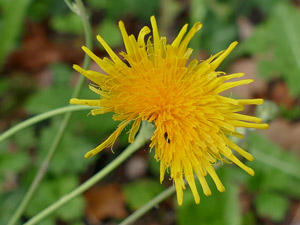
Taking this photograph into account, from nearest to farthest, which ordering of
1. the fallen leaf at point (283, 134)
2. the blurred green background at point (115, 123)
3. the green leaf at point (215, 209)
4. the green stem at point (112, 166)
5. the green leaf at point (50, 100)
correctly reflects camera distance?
the green stem at point (112, 166), the green leaf at point (215, 209), the blurred green background at point (115, 123), the green leaf at point (50, 100), the fallen leaf at point (283, 134)

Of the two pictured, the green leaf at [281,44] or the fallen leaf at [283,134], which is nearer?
the green leaf at [281,44]

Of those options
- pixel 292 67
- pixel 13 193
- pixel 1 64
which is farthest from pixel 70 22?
pixel 292 67

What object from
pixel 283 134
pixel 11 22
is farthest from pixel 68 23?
pixel 283 134

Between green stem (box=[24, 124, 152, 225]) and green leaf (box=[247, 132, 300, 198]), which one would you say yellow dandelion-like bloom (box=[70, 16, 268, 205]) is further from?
green leaf (box=[247, 132, 300, 198])

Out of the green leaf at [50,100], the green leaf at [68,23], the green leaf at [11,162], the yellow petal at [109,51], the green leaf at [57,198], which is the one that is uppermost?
the green leaf at [68,23]

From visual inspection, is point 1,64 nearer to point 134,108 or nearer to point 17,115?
point 17,115

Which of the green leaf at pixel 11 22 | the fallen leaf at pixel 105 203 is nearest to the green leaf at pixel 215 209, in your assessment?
the fallen leaf at pixel 105 203

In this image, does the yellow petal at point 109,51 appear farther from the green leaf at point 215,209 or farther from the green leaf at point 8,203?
the green leaf at point 8,203

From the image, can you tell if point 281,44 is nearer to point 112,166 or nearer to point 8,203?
point 112,166
